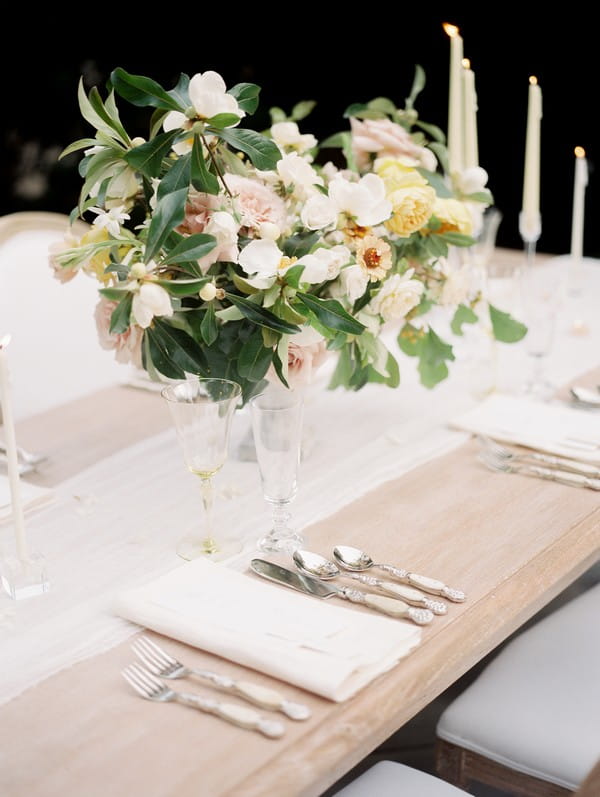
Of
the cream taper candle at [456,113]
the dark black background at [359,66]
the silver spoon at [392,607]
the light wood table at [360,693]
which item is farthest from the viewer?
the dark black background at [359,66]

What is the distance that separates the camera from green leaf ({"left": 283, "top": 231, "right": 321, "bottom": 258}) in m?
1.39

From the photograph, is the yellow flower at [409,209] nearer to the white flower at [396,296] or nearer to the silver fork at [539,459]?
the white flower at [396,296]

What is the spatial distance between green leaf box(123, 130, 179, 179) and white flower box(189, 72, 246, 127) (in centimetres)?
5

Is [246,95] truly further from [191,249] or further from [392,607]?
[392,607]

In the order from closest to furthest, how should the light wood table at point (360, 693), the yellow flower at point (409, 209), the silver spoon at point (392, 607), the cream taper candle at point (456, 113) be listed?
the light wood table at point (360, 693) < the silver spoon at point (392, 607) < the yellow flower at point (409, 209) < the cream taper candle at point (456, 113)

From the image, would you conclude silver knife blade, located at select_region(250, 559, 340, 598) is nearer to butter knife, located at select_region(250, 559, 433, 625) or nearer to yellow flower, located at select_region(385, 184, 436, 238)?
butter knife, located at select_region(250, 559, 433, 625)

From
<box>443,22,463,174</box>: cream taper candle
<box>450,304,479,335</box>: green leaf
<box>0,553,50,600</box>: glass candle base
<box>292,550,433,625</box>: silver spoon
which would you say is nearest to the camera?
<box>292,550,433,625</box>: silver spoon

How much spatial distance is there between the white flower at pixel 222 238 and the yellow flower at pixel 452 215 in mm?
401

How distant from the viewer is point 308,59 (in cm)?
420

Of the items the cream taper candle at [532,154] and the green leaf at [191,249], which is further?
the cream taper candle at [532,154]

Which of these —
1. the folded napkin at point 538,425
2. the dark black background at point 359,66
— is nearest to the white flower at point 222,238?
the folded napkin at point 538,425

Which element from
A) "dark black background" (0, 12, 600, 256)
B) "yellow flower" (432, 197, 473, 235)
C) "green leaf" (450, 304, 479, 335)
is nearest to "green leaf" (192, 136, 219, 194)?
"yellow flower" (432, 197, 473, 235)

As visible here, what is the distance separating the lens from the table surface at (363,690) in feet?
3.17

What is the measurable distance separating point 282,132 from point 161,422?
21.3 inches
